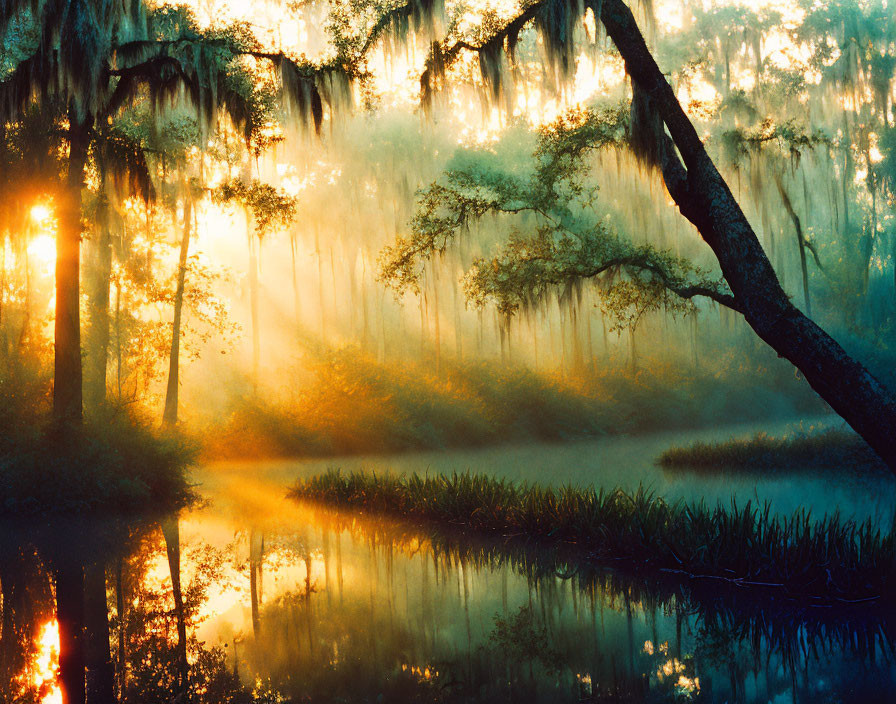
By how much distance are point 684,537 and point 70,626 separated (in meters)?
5.39

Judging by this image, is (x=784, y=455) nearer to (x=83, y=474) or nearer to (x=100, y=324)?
(x=83, y=474)

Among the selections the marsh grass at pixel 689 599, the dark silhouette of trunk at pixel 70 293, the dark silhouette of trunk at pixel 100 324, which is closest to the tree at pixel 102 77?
the dark silhouette of trunk at pixel 70 293

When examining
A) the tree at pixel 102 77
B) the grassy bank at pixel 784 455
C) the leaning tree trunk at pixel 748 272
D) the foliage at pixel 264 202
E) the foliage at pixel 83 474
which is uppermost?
the tree at pixel 102 77

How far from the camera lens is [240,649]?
15.4ft

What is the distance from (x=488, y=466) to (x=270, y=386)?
→ 1239cm

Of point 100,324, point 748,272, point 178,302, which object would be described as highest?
point 178,302

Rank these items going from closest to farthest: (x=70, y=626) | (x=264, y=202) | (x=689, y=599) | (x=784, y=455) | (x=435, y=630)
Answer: (x=435, y=630)
(x=70, y=626)
(x=689, y=599)
(x=264, y=202)
(x=784, y=455)

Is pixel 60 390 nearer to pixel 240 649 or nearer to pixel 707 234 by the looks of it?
pixel 240 649

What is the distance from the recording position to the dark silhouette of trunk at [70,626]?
4141mm

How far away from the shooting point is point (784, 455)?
15.4 metres

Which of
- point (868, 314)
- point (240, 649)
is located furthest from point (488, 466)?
point (868, 314)

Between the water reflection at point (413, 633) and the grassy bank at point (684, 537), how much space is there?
0.38 metres

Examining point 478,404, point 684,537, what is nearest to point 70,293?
point 684,537

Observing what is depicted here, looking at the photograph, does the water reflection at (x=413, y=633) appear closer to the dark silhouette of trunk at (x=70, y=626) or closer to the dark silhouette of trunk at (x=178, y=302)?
the dark silhouette of trunk at (x=70, y=626)
